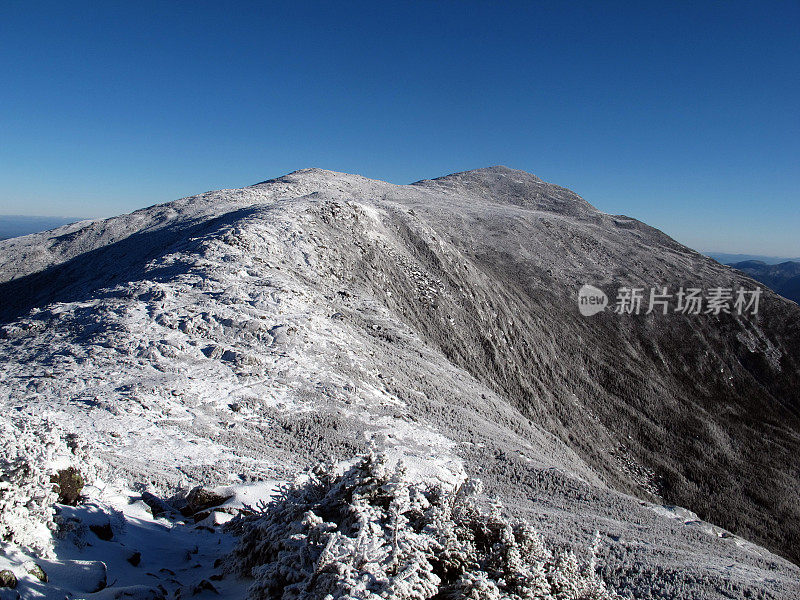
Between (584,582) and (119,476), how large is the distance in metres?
8.22

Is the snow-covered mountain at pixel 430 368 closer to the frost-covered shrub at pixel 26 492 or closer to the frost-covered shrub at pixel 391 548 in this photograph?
the frost-covered shrub at pixel 26 492

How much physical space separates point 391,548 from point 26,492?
4403mm

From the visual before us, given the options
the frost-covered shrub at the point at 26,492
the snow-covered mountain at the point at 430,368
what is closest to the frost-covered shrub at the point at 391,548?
the frost-covered shrub at the point at 26,492

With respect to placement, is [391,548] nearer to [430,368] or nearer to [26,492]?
[26,492]

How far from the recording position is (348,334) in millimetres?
18406

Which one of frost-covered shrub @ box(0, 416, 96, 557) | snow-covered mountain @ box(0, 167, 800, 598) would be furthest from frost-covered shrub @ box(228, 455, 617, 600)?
snow-covered mountain @ box(0, 167, 800, 598)

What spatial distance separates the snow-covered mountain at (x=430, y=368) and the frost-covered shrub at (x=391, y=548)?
10.3ft

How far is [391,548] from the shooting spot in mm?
4879

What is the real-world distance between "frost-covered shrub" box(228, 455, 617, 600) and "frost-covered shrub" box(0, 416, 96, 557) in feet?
7.38

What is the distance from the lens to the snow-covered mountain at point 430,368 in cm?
1062

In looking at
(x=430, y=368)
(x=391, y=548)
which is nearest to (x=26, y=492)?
(x=391, y=548)

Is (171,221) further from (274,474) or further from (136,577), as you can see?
(136,577)

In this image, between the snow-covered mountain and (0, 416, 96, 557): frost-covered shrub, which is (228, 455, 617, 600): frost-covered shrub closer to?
(0, 416, 96, 557): frost-covered shrub

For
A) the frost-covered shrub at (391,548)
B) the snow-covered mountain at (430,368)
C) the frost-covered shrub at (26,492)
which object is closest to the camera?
the frost-covered shrub at (391,548)
